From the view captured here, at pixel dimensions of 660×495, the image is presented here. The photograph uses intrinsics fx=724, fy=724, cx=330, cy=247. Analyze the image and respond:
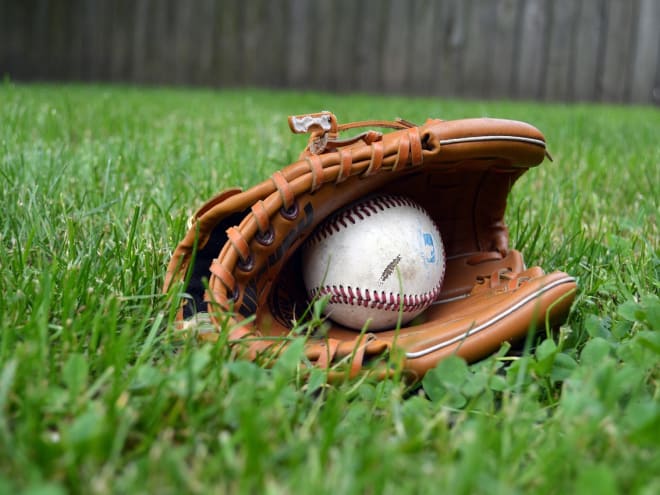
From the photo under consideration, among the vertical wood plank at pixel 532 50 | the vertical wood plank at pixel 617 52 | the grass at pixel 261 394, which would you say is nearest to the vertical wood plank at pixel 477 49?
the vertical wood plank at pixel 532 50

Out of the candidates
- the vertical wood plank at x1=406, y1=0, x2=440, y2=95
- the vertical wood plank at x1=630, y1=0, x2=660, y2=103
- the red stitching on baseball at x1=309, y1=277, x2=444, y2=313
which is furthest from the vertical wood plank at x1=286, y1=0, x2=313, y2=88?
the red stitching on baseball at x1=309, y1=277, x2=444, y2=313

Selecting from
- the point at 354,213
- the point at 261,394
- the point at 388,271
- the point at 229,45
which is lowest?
the point at 261,394

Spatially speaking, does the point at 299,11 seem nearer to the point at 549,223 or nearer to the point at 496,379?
the point at 549,223

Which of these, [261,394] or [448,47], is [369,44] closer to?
[448,47]

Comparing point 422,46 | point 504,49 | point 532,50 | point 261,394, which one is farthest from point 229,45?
point 261,394

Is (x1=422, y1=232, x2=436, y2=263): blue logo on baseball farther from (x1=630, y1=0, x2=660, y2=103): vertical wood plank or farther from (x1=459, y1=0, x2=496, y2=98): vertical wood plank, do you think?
(x1=630, y1=0, x2=660, y2=103): vertical wood plank

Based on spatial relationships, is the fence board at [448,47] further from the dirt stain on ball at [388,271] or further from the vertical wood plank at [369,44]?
the dirt stain on ball at [388,271]
